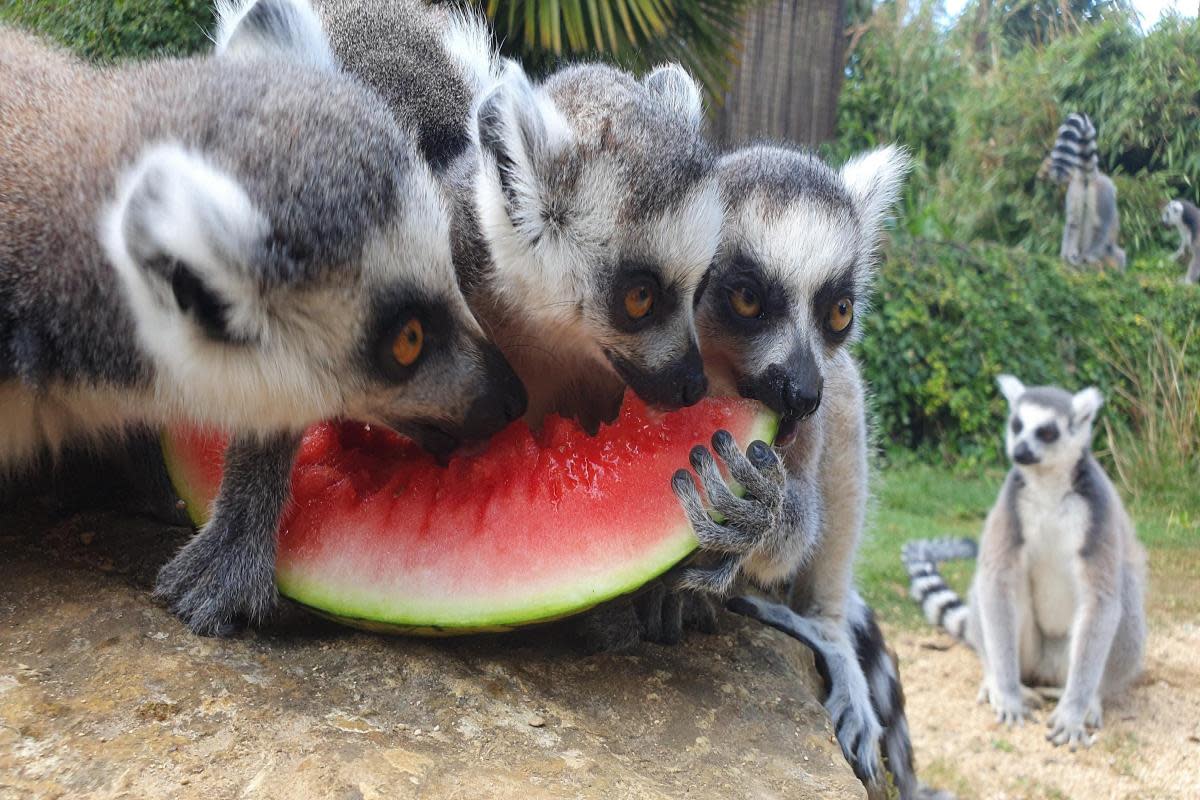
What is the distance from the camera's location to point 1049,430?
6.36 metres

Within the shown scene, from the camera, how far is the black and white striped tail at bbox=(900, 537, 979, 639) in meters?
7.29

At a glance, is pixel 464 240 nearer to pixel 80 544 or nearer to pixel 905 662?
pixel 80 544

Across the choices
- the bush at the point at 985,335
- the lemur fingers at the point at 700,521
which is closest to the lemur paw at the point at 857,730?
the lemur fingers at the point at 700,521

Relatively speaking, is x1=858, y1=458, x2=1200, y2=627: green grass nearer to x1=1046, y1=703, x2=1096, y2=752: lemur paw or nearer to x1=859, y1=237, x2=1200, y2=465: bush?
x1=859, y1=237, x2=1200, y2=465: bush

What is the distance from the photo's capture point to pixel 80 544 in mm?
2373

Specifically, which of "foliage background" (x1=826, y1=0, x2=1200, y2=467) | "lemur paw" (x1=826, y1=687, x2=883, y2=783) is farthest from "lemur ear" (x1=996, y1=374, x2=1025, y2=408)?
"lemur paw" (x1=826, y1=687, x2=883, y2=783)

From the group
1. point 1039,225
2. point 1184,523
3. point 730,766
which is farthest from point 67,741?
point 1039,225

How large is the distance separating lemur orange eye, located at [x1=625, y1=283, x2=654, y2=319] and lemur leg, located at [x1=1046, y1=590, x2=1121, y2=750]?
15.6 ft

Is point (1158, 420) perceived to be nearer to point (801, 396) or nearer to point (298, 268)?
point (801, 396)

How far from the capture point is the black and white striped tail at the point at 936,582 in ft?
23.9

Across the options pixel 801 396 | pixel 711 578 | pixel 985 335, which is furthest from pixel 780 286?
pixel 985 335

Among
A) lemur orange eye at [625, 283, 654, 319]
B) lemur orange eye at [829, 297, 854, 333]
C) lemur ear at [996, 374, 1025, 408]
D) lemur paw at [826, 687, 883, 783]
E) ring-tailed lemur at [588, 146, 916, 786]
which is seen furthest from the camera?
lemur ear at [996, 374, 1025, 408]

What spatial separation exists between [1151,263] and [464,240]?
14802 millimetres

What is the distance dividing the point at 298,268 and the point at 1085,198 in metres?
15.6
